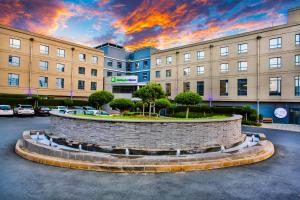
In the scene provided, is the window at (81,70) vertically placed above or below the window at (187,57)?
below

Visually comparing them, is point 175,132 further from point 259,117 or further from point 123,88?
point 123,88

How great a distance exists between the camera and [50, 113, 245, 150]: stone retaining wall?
9156mm

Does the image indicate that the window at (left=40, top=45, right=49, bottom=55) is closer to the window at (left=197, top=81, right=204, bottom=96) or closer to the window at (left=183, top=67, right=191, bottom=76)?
the window at (left=183, top=67, right=191, bottom=76)

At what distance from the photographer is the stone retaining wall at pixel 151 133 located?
916 cm

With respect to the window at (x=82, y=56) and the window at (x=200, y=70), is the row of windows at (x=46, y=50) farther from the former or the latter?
the window at (x=200, y=70)

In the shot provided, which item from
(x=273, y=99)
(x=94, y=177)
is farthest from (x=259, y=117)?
(x=94, y=177)

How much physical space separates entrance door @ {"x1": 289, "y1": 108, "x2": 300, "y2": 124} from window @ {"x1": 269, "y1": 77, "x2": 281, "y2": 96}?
112 inches

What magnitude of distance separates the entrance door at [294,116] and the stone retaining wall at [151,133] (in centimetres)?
2369

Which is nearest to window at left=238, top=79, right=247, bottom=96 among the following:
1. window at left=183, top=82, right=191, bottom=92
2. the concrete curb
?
window at left=183, top=82, right=191, bottom=92

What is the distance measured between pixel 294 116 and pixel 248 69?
30.0 ft

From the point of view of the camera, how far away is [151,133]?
9.15 meters

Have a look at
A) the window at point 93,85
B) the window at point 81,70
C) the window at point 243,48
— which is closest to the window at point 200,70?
the window at point 243,48

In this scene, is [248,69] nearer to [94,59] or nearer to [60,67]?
[94,59]

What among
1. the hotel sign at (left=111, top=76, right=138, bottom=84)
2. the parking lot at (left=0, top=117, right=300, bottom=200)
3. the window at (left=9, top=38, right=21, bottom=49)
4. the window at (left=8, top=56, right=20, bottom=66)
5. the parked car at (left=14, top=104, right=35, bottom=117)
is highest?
the window at (left=9, top=38, right=21, bottom=49)
